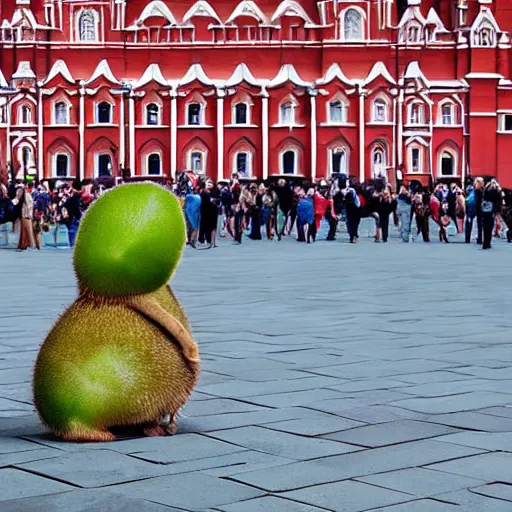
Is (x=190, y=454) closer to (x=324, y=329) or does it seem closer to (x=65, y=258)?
(x=324, y=329)

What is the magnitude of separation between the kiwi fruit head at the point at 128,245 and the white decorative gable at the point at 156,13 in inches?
2351

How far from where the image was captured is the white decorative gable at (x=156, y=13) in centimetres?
6506

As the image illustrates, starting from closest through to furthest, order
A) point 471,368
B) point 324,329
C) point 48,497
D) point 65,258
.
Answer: point 48,497 < point 471,368 < point 324,329 < point 65,258

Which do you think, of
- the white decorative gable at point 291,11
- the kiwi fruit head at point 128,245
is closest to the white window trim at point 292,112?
the white decorative gable at point 291,11

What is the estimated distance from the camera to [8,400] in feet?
23.8

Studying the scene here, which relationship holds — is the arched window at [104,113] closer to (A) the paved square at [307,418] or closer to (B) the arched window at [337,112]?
(B) the arched window at [337,112]

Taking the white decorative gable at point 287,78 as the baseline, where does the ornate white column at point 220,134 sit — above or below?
below

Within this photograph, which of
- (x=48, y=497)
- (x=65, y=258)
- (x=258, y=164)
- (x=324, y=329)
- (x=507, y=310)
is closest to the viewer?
(x=48, y=497)

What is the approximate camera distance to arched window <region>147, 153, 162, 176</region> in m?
62.9

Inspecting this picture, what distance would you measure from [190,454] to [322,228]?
1369 inches

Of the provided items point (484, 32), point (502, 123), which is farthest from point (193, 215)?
point (484, 32)

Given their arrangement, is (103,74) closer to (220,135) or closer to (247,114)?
(220,135)

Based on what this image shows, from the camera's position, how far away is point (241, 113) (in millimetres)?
63500

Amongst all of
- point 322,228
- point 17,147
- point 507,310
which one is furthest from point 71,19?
point 507,310
